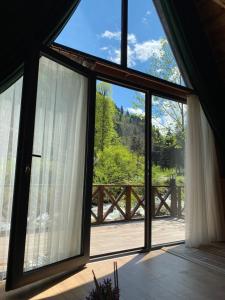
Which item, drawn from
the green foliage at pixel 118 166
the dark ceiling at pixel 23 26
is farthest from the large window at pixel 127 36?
the green foliage at pixel 118 166

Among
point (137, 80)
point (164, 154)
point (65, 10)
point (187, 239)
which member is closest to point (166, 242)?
point (187, 239)

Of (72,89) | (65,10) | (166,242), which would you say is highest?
(65,10)

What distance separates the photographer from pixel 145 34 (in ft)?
12.0

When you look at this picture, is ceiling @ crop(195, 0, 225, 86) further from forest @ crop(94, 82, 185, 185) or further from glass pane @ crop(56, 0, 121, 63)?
glass pane @ crop(56, 0, 121, 63)

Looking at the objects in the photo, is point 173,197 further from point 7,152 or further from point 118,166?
point 7,152

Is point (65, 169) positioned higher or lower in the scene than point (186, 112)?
lower

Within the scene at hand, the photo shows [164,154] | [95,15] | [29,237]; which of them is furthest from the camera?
[164,154]

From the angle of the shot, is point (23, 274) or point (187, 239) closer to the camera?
point (23, 274)

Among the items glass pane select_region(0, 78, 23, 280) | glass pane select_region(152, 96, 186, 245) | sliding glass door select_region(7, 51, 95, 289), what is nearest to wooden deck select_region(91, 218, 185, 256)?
glass pane select_region(152, 96, 186, 245)

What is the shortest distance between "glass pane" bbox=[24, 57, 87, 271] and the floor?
0.80 ft

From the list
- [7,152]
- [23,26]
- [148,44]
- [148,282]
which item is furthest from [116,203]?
[23,26]

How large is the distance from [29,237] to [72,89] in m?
1.54

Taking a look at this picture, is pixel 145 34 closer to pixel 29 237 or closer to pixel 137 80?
pixel 137 80

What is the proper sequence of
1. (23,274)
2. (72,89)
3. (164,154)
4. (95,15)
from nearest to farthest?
(23,274) < (72,89) < (95,15) < (164,154)
